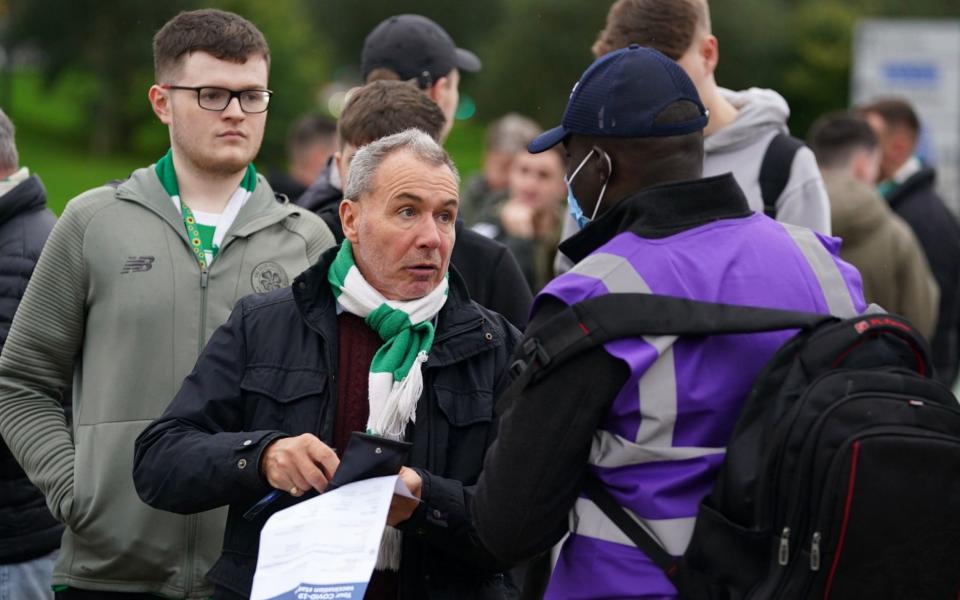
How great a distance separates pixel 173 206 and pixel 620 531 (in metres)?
1.76

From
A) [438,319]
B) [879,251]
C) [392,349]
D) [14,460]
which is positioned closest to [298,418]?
[392,349]

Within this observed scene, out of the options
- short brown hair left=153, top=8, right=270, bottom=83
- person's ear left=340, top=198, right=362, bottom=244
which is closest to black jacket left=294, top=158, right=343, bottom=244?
short brown hair left=153, top=8, right=270, bottom=83

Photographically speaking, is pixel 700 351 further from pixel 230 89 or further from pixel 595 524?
pixel 230 89

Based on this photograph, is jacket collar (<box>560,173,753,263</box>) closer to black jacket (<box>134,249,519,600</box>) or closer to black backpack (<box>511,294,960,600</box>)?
black backpack (<box>511,294,960,600</box>)

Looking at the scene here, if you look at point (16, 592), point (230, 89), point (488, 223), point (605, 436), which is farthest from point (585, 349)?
point (488, 223)

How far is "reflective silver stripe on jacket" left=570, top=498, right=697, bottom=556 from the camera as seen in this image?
2840 mm

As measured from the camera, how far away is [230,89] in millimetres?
4121

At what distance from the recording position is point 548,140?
3.24 meters

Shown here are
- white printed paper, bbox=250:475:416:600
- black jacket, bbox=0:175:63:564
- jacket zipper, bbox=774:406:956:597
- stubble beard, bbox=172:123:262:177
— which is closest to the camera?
jacket zipper, bbox=774:406:956:597

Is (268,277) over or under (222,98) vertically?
under

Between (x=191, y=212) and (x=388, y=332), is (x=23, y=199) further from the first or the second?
(x=388, y=332)

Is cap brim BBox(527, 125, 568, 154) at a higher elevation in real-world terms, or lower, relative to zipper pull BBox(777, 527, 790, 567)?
higher

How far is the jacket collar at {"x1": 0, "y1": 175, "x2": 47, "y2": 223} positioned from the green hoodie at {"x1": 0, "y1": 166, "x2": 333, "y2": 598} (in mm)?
720

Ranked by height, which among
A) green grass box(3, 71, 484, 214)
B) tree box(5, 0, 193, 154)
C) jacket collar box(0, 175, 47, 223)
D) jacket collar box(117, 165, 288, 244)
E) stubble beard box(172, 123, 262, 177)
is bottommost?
green grass box(3, 71, 484, 214)
